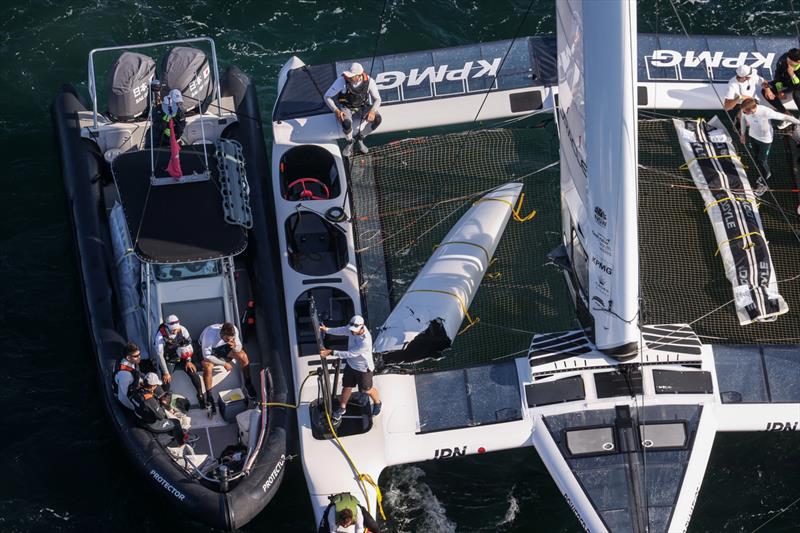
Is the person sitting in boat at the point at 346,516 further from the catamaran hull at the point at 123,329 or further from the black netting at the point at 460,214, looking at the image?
the black netting at the point at 460,214

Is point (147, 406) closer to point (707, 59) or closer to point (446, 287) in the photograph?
point (446, 287)

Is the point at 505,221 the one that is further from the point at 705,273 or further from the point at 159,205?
the point at 159,205

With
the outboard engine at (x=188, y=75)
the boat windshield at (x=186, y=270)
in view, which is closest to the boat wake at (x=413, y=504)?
the boat windshield at (x=186, y=270)

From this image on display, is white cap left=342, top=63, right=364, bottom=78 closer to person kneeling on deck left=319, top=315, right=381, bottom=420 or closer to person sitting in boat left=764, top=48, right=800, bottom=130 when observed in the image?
person kneeling on deck left=319, top=315, right=381, bottom=420

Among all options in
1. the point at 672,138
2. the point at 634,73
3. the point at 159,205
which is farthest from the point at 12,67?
the point at 634,73

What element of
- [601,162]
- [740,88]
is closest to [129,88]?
[601,162]
